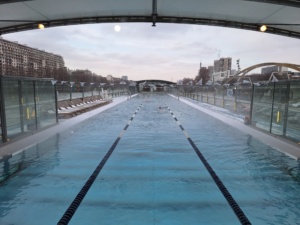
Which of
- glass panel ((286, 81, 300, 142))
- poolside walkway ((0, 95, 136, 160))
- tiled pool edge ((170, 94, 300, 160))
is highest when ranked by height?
glass panel ((286, 81, 300, 142))

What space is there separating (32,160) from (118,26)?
5.63 meters

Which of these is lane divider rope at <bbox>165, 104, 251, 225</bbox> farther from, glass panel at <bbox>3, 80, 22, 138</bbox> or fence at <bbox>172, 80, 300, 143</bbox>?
glass panel at <bbox>3, 80, 22, 138</bbox>

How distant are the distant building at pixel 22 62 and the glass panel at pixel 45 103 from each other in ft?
286

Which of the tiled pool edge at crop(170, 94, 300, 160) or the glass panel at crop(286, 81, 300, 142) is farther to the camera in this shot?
the glass panel at crop(286, 81, 300, 142)

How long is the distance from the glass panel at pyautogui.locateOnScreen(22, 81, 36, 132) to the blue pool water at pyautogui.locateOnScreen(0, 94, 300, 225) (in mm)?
1534

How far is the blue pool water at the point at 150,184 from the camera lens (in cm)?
334

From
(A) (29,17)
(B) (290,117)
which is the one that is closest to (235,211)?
(B) (290,117)

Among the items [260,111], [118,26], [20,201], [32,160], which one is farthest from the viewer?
[260,111]

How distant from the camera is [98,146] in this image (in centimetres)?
709

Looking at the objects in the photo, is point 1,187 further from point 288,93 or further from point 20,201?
point 288,93

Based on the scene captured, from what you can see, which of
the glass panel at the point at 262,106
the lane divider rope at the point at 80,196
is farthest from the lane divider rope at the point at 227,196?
the glass panel at the point at 262,106

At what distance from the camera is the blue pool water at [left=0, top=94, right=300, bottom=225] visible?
11.0 feet

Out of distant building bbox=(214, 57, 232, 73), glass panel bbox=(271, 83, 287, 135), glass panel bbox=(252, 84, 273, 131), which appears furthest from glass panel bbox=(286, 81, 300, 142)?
distant building bbox=(214, 57, 232, 73)

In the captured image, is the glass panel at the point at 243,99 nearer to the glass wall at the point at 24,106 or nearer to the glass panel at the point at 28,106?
the glass wall at the point at 24,106
